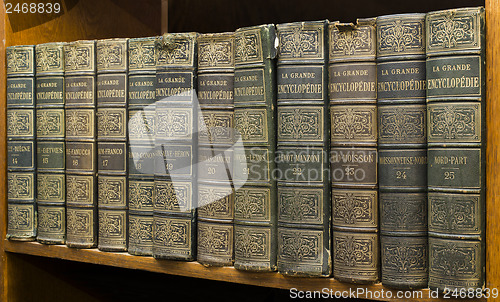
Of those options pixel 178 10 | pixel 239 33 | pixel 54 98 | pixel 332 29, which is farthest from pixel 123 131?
pixel 178 10

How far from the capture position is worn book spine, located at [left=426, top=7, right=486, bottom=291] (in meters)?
0.69

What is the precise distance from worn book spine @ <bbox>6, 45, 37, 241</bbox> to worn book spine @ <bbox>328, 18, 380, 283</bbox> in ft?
2.02

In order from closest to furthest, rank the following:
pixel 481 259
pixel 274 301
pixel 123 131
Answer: pixel 481 259
pixel 123 131
pixel 274 301

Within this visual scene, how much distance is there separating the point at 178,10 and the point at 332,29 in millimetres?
710

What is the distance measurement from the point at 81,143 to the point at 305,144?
0.45m

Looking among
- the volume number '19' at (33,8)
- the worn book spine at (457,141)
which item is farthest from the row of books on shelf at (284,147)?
the volume number '19' at (33,8)

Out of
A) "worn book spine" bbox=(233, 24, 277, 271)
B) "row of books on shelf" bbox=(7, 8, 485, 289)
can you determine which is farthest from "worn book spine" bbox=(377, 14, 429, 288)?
"worn book spine" bbox=(233, 24, 277, 271)

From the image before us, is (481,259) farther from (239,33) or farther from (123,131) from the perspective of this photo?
(123,131)

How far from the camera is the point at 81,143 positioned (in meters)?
0.94

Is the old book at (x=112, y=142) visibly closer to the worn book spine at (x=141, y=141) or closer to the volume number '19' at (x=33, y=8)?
the worn book spine at (x=141, y=141)

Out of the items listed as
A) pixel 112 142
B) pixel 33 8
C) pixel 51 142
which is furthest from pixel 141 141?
pixel 33 8

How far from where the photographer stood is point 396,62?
728 millimetres

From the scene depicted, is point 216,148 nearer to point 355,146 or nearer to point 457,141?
point 355,146

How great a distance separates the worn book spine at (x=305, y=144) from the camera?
76cm
